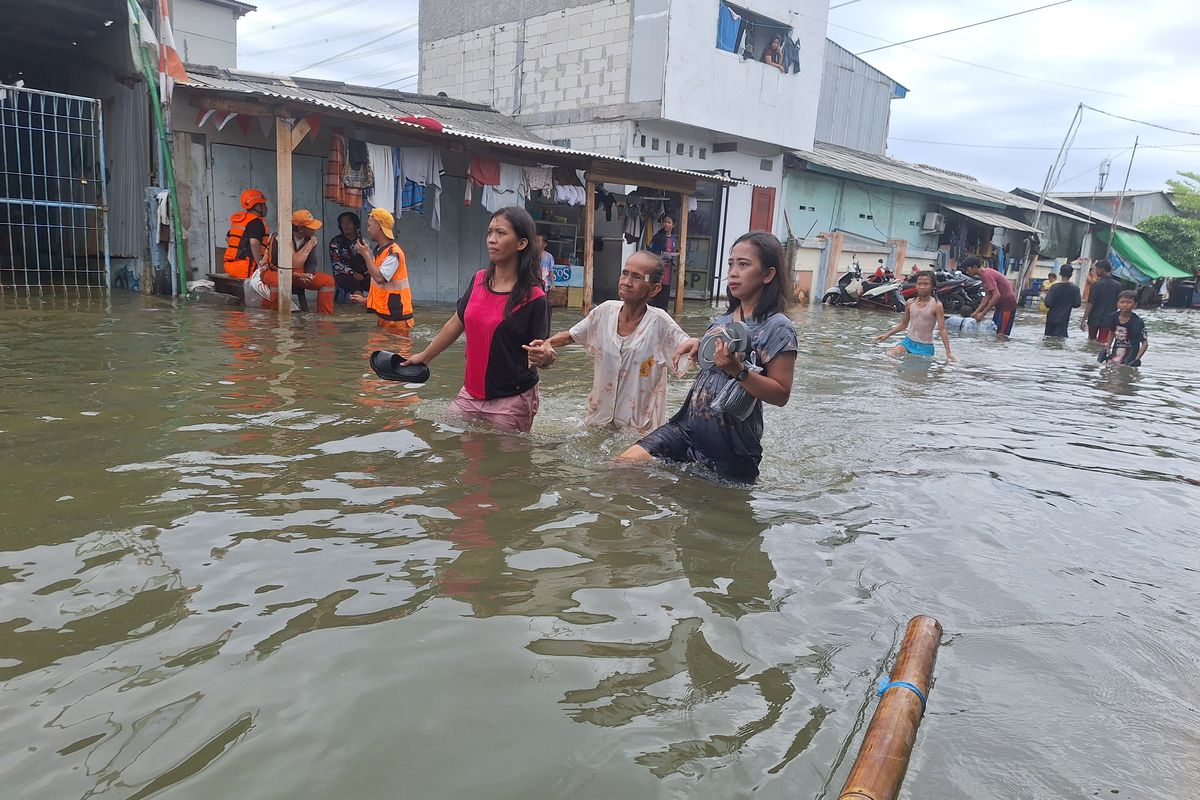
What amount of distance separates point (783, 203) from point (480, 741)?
2245 centimetres

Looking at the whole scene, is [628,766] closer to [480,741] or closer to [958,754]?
[480,741]

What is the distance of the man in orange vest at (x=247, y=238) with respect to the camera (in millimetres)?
10820

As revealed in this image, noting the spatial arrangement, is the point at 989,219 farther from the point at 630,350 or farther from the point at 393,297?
Answer: the point at 630,350

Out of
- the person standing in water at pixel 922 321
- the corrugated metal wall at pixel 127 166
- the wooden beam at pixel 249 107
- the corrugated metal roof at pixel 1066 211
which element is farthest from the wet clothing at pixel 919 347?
the corrugated metal roof at pixel 1066 211

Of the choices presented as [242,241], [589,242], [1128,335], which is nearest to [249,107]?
[242,241]

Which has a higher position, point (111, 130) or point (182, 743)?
point (111, 130)

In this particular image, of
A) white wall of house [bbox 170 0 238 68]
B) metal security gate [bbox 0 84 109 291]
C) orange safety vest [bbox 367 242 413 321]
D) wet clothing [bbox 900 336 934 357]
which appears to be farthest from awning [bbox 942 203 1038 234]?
metal security gate [bbox 0 84 109 291]

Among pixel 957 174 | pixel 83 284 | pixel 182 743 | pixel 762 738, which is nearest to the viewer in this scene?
pixel 182 743

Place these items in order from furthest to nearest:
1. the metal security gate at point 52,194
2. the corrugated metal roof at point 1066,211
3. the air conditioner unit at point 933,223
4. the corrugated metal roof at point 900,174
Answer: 1. the corrugated metal roof at point 1066,211
2. the air conditioner unit at point 933,223
3. the corrugated metal roof at point 900,174
4. the metal security gate at point 52,194

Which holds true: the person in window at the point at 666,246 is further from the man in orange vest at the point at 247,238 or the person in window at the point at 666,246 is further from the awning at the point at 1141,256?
the awning at the point at 1141,256

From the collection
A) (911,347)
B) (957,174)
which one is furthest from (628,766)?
(957,174)

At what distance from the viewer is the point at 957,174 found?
3762cm

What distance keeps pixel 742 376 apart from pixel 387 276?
6.32 meters

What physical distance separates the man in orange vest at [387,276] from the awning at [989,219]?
939 inches
